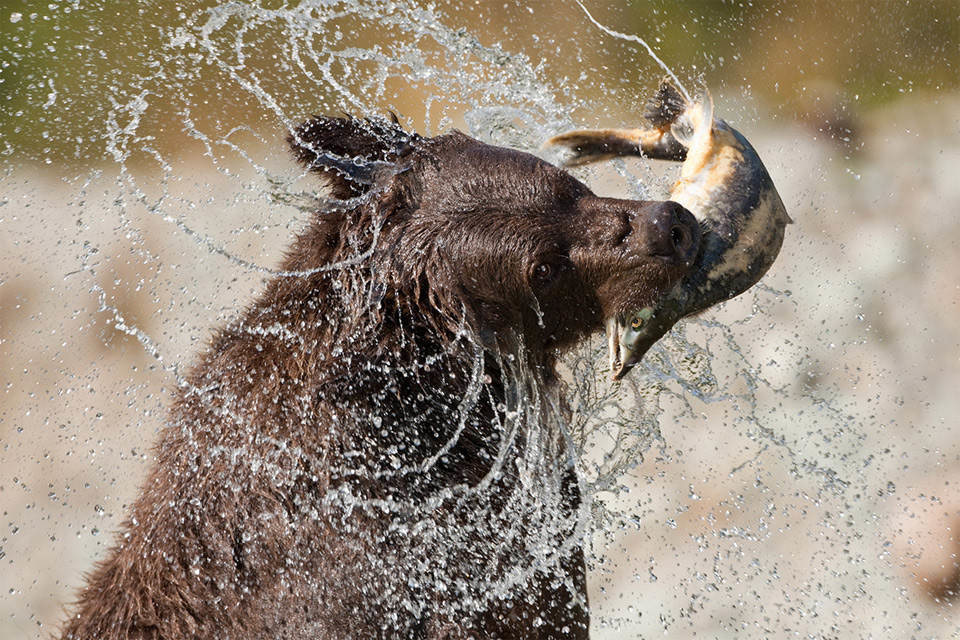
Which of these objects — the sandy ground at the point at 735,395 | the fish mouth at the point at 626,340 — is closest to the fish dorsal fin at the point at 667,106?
the fish mouth at the point at 626,340

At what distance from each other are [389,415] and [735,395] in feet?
11.5

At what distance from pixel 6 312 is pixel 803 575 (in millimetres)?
6226

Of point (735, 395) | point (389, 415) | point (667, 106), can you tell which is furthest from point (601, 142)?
point (735, 395)

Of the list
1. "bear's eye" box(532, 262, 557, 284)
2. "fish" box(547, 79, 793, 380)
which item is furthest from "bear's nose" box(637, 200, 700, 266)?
"bear's eye" box(532, 262, 557, 284)

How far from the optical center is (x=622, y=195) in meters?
7.49

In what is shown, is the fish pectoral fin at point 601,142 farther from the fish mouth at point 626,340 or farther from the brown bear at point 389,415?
the fish mouth at point 626,340

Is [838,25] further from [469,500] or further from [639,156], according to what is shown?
[469,500]

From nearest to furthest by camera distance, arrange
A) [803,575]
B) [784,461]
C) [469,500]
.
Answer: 1. [469,500]
2. [803,575]
3. [784,461]

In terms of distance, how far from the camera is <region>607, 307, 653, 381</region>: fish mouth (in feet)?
12.0

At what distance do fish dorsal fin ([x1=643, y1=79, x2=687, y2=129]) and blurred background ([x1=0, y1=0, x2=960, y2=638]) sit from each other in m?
2.22

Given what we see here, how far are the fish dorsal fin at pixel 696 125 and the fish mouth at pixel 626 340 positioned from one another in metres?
0.70

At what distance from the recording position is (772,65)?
826 cm

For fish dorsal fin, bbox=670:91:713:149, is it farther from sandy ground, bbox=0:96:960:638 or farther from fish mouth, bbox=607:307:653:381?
sandy ground, bbox=0:96:960:638

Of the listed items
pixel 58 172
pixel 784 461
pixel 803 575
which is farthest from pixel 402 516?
pixel 58 172
